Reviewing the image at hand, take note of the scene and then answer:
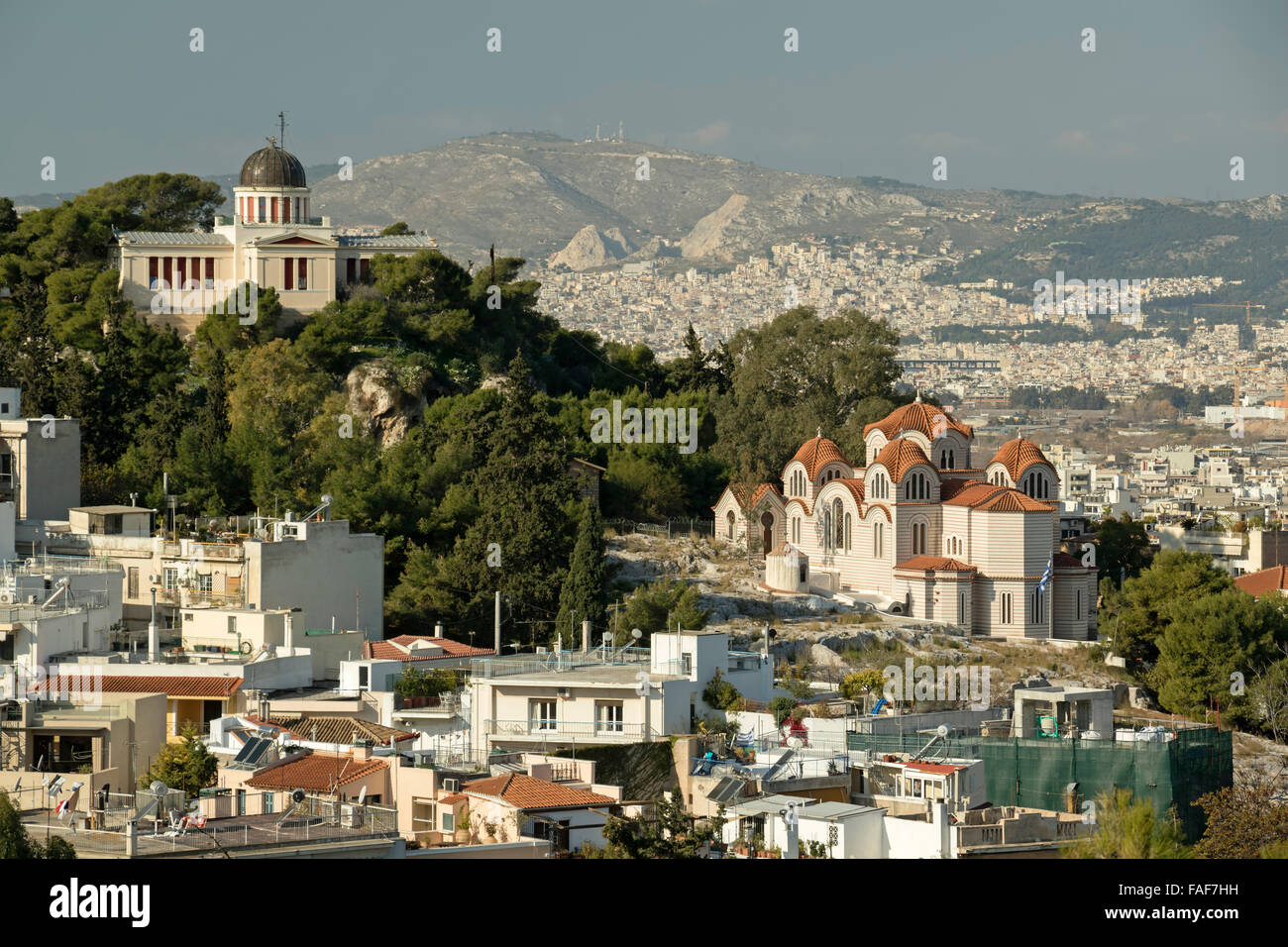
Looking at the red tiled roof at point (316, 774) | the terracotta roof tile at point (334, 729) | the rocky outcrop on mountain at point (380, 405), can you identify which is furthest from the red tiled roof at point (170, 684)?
the rocky outcrop on mountain at point (380, 405)

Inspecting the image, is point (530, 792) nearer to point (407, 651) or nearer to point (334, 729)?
point (334, 729)

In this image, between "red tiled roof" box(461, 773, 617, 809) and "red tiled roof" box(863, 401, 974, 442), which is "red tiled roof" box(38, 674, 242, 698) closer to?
"red tiled roof" box(461, 773, 617, 809)

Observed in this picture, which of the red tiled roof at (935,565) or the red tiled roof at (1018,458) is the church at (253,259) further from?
the red tiled roof at (1018,458)

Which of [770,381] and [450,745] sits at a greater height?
[770,381]
